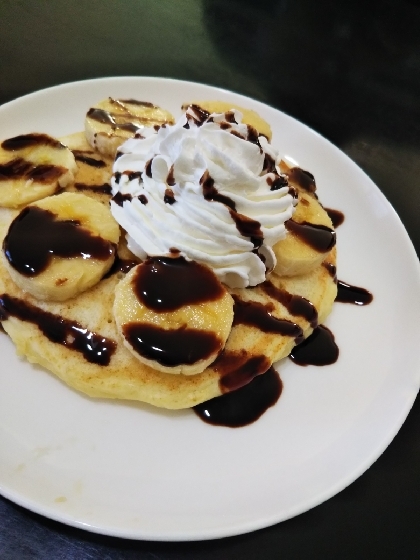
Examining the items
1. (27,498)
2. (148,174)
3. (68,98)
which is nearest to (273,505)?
(27,498)

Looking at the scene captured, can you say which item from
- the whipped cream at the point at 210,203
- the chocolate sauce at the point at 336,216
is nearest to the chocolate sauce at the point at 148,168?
the whipped cream at the point at 210,203

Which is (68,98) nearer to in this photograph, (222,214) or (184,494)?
(222,214)

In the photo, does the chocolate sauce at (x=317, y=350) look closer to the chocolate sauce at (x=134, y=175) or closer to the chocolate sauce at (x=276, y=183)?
the chocolate sauce at (x=276, y=183)

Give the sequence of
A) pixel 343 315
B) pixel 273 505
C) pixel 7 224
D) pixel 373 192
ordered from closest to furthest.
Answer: pixel 273 505
pixel 7 224
pixel 343 315
pixel 373 192

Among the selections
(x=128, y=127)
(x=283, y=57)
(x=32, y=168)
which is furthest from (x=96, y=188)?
(x=283, y=57)

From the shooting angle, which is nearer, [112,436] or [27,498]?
[27,498]

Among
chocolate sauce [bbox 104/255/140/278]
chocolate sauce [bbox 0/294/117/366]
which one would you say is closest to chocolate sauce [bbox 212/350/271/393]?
chocolate sauce [bbox 0/294/117/366]

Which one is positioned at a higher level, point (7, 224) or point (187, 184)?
point (187, 184)

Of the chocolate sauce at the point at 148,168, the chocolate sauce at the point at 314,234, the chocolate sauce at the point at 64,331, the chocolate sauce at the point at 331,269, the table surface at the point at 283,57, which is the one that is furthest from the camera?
the table surface at the point at 283,57
